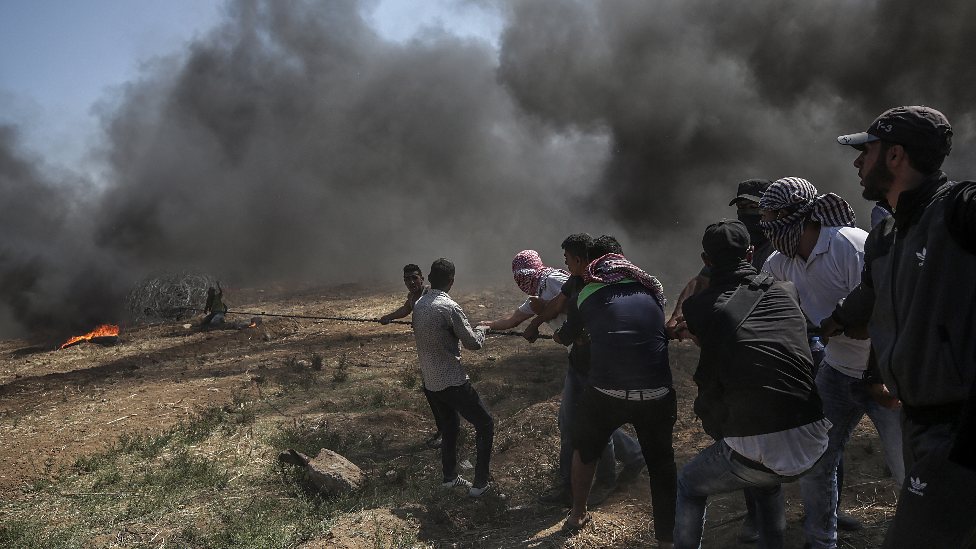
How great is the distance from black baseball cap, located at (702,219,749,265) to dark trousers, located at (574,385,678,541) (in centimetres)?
92

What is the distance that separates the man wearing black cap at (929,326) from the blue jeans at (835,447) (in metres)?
1.16

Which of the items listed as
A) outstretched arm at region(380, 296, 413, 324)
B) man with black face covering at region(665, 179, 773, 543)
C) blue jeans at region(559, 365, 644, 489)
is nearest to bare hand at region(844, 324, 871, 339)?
man with black face covering at region(665, 179, 773, 543)

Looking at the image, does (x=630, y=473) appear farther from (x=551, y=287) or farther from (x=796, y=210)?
(x=796, y=210)

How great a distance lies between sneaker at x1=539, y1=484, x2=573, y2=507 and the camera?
418 cm

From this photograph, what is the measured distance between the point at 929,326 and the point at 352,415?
5.85 m

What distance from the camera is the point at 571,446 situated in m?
4.22

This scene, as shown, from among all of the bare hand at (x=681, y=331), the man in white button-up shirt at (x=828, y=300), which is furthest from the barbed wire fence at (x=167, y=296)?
the man in white button-up shirt at (x=828, y=300)

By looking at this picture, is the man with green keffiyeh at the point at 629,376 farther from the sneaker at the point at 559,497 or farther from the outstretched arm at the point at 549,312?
the sneaker at the point at 559,497

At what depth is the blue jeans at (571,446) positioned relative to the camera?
4.10 meters

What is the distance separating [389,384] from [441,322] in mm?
4056

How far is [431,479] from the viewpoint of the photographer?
4902mm

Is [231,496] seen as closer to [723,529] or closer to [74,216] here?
[723,529]

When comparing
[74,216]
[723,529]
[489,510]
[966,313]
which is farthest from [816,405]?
[74,216]

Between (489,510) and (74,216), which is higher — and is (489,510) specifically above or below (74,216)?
below
